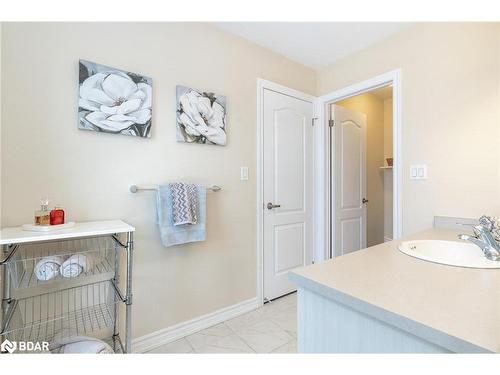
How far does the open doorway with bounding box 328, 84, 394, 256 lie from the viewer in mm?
2572

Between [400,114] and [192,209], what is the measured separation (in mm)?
1752

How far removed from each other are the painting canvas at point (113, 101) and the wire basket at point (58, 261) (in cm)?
64

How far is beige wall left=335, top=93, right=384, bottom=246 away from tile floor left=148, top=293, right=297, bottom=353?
190 cm

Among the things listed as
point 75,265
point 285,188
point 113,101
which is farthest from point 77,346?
point 285,188

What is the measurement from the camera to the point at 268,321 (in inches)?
74.2

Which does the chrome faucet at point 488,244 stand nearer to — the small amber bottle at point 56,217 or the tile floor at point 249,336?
the tile floor at point 249,336

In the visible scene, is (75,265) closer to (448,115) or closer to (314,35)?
(314,35)

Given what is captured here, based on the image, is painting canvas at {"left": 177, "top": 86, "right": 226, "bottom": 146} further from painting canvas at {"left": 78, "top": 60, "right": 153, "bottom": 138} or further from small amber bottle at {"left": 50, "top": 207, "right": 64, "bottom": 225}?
small amber bottle at {"left": 50, "top": 207, "right": 64, "bottom": 225}

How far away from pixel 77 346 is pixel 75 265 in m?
0.40

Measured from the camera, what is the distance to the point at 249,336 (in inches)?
66.7

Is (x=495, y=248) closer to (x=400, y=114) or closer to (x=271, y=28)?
(x=400, y=114)

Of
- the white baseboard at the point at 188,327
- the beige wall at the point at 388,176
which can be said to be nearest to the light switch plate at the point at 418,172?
the white baseboard at the point at 188,327

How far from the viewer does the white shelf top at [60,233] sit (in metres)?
0.97
